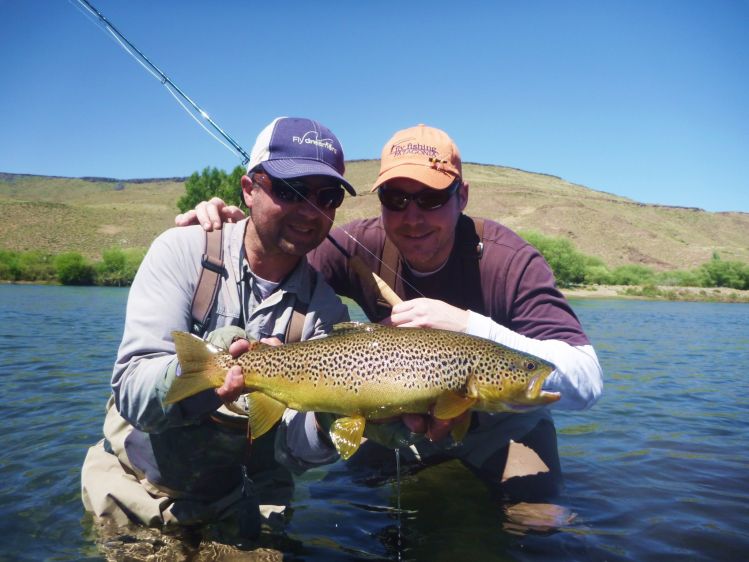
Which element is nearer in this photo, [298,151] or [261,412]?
[261,412]

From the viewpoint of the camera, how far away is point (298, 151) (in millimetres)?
3559

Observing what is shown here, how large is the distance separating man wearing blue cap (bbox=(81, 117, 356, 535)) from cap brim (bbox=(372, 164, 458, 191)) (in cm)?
38

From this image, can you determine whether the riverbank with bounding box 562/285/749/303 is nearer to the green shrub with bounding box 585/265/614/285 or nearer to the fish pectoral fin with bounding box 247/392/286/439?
the green shrub with bounding box 585/265/614/285

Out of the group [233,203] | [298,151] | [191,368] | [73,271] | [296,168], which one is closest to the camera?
[191,368]

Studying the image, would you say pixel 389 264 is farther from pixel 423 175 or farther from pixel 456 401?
pixel 456 401

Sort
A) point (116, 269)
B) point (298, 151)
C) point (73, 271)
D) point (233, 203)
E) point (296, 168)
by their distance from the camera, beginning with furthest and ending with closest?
point (233, 203) → point (116, 269) → point (73, 271) → point (298, 151) → point (296, 168)

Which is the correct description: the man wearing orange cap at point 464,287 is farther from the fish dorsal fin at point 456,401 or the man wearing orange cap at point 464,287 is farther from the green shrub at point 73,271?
the green shrub at point 73,271

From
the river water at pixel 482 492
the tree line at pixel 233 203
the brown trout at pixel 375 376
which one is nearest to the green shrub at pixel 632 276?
the tree line at pixel 233 203

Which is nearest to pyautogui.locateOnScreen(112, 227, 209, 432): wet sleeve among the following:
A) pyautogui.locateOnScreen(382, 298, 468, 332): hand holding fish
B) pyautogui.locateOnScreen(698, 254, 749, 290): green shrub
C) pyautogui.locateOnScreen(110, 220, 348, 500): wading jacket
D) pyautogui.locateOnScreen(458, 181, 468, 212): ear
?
pyautogui.locateOnScreen(110, 220, 348, 500): wading jacket

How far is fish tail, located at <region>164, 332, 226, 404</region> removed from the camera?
9.23 feet

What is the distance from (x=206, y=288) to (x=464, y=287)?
189 centimetres

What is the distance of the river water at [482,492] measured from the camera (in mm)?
3713

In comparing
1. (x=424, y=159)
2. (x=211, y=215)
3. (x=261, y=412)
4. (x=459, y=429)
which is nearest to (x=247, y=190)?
(x=211, y=215)

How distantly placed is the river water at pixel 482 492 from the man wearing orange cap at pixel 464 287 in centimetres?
39
